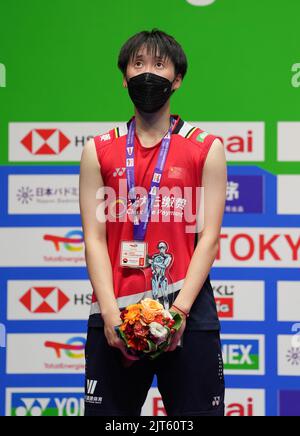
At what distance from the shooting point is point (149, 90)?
8.52 ft

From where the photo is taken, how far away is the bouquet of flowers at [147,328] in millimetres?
2412

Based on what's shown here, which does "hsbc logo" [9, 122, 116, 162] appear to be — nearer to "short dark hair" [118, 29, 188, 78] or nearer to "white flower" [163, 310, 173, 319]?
"short dark hair" [118, 29, 188, 78]

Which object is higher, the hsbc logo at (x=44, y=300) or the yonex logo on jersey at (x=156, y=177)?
the yonex logo on jersey at (x=156, y=177)

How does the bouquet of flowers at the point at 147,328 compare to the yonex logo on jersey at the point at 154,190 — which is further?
the yonex logo on jersey at the point at 154,190

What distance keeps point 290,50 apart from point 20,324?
6.04 ft

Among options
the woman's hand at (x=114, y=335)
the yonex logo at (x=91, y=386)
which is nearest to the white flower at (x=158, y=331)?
the woman's hand at (x=114, y=335)

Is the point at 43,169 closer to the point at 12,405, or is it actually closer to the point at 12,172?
the point at 12,172

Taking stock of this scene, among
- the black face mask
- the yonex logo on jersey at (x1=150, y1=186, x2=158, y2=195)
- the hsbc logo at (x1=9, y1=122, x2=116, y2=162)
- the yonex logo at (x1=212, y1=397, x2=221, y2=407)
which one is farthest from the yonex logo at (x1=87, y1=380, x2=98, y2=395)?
the hsbc logo at (x1=9, y1=122, x2=116, y2=162)

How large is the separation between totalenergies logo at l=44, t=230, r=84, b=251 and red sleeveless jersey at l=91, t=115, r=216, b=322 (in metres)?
1.34

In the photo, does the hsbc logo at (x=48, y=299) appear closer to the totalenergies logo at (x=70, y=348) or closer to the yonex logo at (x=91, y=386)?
the totalenergies logo at (x=70, y=348)

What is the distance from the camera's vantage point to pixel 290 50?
153 inches

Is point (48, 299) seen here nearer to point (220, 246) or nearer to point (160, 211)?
point (220, 246)

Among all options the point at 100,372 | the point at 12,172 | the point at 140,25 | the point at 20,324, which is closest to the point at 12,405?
the point at 20,324

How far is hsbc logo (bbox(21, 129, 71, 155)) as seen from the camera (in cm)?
396
